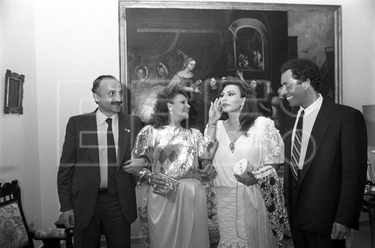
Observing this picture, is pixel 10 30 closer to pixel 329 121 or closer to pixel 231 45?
pixel 231 45

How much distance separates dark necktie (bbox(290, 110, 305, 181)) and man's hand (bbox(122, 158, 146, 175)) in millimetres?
954

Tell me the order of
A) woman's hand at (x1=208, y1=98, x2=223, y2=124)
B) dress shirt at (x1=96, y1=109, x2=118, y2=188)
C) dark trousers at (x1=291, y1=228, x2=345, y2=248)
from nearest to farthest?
dark trousers at (x1=291, y1=228, x2=345, y2=248) → dress shirt at (x1=96, y1=109, x2=118, y2=188) → woman's hand at (x1=208, y1=98, x2=223, y2=124)

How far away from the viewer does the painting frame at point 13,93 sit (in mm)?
2170

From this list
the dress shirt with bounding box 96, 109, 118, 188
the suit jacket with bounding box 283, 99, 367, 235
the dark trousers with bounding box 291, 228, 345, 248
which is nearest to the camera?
the suit jacket with bounding box 283, 99, 367, 235

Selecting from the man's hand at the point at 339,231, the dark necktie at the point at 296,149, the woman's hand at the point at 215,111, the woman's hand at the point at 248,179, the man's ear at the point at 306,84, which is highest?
the man's ear at the point at 306,84

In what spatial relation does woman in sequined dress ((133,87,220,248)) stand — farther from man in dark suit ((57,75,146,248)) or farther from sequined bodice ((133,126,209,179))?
man in dark suit ((57,75,146,248))

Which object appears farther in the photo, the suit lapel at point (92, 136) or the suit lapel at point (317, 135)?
the suit lapel at point (92, 136)

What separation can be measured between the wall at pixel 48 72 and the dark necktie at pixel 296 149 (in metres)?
1.12

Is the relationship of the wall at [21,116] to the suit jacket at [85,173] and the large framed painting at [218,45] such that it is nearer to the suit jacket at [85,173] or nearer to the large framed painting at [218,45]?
the suit jacket at [85,173]

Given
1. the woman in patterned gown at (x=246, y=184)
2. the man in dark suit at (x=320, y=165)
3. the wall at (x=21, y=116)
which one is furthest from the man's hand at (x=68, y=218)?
the man in dark suit at (x=320, y=165)

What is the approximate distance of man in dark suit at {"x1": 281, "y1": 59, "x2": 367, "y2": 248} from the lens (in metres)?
2.12

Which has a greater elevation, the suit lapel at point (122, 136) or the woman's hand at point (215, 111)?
the woman's hand at point (215, 111)

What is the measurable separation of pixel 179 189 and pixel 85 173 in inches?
23.9

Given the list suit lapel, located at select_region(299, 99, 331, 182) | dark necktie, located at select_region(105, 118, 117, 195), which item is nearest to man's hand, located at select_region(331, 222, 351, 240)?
suit lapel, located at select_region(299, 99, 331, 182)
